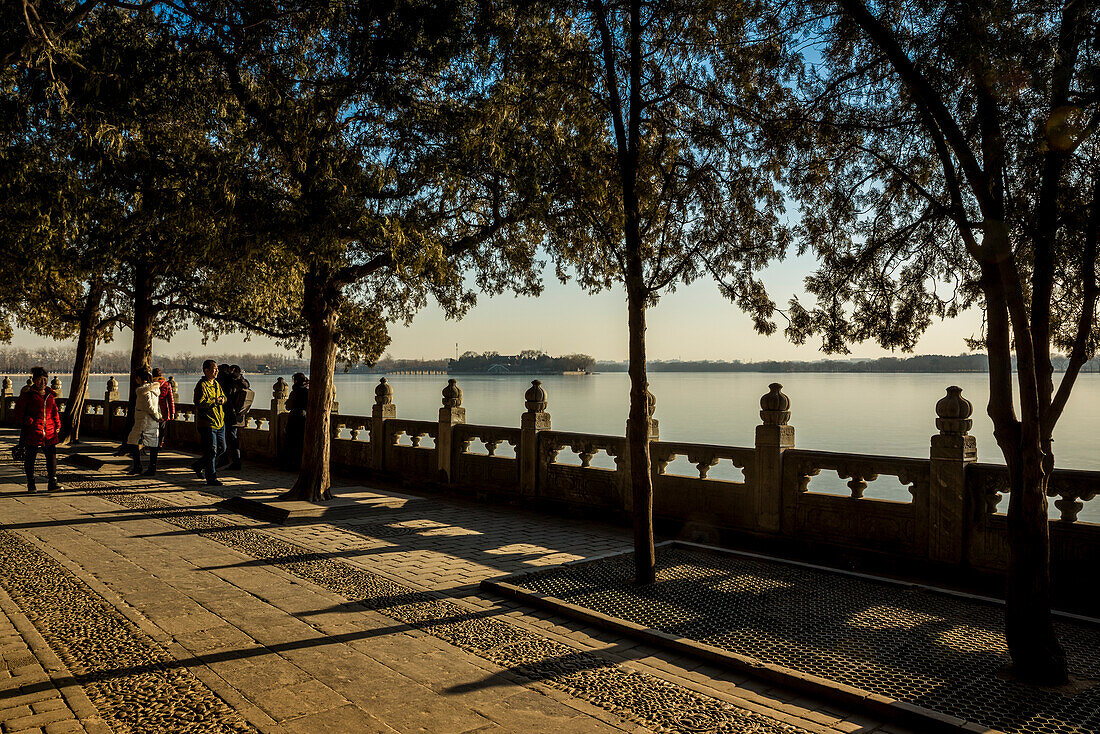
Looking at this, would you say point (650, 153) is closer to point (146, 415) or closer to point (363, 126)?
point (363, 126)

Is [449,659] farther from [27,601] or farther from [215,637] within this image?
[27,601]

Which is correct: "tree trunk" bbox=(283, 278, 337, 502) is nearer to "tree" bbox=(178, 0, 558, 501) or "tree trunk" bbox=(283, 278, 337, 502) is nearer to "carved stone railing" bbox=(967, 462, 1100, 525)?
"tree" bbox=(178, 0, 558, 501)

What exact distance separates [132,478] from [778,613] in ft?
44.7

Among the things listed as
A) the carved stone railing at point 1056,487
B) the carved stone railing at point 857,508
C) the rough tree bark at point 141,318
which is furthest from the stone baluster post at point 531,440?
the rough tree bark at point 141,318

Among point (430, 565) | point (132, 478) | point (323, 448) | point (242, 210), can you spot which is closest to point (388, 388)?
point (323, 448)

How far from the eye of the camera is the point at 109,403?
2753 cm

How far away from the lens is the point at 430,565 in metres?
8.89

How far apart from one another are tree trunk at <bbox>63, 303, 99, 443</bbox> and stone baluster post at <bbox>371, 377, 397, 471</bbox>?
13542 mm

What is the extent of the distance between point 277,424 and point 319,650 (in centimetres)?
1394

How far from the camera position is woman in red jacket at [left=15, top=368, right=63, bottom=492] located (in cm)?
1322

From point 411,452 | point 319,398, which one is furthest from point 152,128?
point 411,452

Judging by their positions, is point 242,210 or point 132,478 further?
point 132,478

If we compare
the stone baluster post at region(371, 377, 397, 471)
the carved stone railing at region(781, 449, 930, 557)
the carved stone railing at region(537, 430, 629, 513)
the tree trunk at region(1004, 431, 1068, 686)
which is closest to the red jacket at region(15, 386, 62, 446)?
the stone baluster post at region(371, 377, 397, 471)

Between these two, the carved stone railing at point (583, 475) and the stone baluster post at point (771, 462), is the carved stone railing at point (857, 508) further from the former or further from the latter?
the carved stone railing at point (583, 475)
